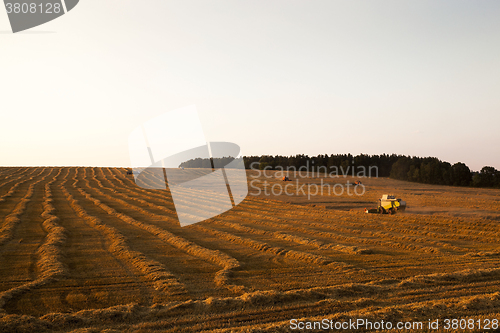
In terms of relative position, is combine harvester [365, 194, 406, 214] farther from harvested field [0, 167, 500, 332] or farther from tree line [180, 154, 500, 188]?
tree line [180, 154, 500, 188]

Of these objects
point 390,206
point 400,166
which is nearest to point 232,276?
point 390,206

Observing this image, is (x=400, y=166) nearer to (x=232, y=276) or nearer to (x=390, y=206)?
(x=390, y=206)

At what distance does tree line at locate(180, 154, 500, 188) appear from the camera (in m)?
65.5

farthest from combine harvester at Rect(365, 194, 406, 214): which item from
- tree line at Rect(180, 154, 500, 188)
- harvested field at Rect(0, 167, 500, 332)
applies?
tree line at Rect(180, 154, 500, 188)

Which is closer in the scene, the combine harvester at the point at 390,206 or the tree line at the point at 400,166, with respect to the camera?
the combine harvester at the point at 390,206

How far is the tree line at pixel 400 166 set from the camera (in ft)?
215

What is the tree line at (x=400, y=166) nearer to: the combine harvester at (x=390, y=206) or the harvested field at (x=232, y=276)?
the combine harvester at (x=390, y=206)

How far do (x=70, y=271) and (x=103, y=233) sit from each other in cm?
649

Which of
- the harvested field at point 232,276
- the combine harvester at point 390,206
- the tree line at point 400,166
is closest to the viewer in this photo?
the harvested field at point 232,276

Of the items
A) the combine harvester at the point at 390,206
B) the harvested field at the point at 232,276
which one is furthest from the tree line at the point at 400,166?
the harvested field at the point at 232,276

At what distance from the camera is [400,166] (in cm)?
8038

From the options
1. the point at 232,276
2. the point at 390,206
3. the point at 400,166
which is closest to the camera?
the point at 232,276

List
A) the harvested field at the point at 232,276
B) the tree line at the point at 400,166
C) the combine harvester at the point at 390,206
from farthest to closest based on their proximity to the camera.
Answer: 1. the tree line at the point at 400,166
2. the combine harvester at the point at 390,206
3. the harvested field at the point at 232,276

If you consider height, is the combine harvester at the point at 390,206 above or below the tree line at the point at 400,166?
below
